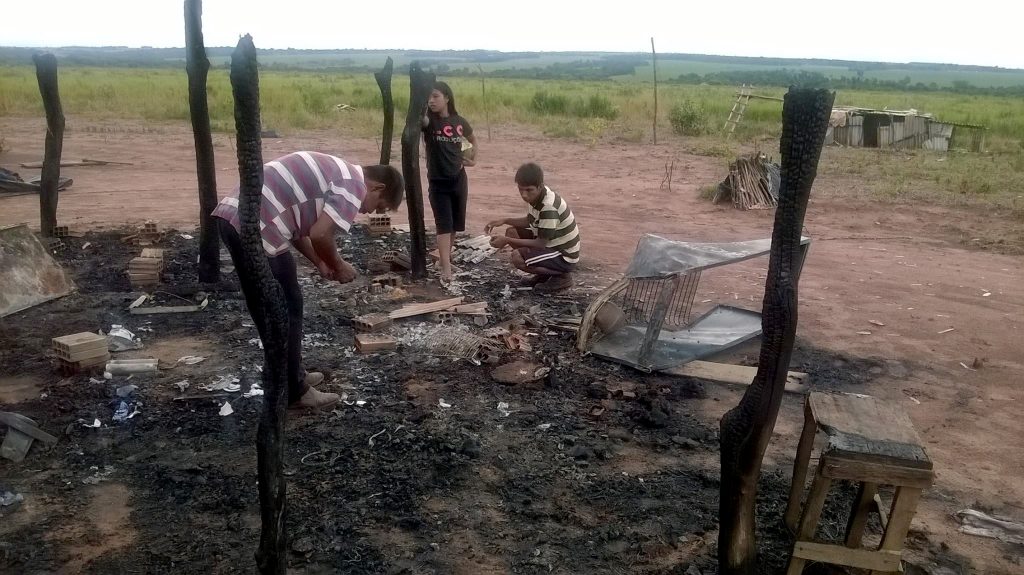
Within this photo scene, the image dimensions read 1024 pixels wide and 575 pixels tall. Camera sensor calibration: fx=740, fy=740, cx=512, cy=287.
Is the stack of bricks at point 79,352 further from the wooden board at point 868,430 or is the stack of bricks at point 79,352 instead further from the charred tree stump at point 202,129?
the wooden board at point 868,430

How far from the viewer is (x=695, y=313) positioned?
276 inches

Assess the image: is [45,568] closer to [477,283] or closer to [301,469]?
[301,469]

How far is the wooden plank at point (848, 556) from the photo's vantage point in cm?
306

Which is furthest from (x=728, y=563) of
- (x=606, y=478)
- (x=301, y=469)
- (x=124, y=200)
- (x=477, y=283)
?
(x=124, y=200)

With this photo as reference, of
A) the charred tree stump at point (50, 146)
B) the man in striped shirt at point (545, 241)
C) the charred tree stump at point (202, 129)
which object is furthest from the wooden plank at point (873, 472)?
the charred tree stump at point (50, 146)

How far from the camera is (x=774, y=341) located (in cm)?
295

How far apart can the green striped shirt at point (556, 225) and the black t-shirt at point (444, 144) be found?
2.93 feet

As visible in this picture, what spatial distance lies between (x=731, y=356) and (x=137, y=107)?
25.3 metres

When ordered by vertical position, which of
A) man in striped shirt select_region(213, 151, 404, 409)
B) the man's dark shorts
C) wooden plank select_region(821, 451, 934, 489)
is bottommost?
the man's dark shorts

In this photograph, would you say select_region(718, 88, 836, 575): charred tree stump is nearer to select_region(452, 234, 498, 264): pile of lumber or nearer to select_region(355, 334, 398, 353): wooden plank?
select_region(355, 334, 398, 353): wooden plank

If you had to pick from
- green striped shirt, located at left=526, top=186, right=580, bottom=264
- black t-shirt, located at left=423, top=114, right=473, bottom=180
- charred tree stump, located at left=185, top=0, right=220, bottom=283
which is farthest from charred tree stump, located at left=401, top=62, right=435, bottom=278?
charred tree stump, located at left=185, top=0, right=220, bottom=283

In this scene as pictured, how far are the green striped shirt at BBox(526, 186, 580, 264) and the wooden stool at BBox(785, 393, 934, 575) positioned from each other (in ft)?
12.5

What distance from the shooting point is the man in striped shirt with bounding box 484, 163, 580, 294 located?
Answer: 6.89 metres

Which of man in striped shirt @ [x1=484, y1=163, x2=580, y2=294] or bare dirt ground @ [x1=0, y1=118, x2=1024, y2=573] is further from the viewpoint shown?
man in striped shirt @ [x1=484, y1=163, x2=580, y2=294]
